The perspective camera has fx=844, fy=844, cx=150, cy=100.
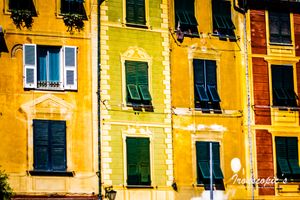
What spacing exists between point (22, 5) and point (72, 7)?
202 cm

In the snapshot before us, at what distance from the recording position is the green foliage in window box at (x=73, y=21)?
108 feet

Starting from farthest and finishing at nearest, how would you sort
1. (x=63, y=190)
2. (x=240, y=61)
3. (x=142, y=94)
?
(x=240, y=61)
(x=142, y=94)
(x=63, y=190)

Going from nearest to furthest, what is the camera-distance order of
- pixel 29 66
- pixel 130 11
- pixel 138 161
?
pixel 29 66, pixel 138 161, pixel 130 11

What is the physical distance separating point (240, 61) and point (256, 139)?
338cm

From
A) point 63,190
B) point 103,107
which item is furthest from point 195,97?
point 63,190

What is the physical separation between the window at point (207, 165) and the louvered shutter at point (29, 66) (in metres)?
7.33

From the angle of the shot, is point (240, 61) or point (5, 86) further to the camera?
point (240, 61)

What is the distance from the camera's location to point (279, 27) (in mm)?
37000

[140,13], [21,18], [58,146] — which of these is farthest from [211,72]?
[21,18]

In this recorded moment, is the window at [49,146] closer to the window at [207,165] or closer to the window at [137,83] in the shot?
the window at [137,83]

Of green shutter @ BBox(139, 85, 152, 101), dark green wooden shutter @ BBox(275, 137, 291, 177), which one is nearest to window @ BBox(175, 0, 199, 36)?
green shutter @ BBox(139, 85, 152, 101)

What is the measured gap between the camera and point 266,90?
36062 mm

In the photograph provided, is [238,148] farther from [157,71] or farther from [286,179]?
[157,71]

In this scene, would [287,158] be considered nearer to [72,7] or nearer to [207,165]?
[207,165]
